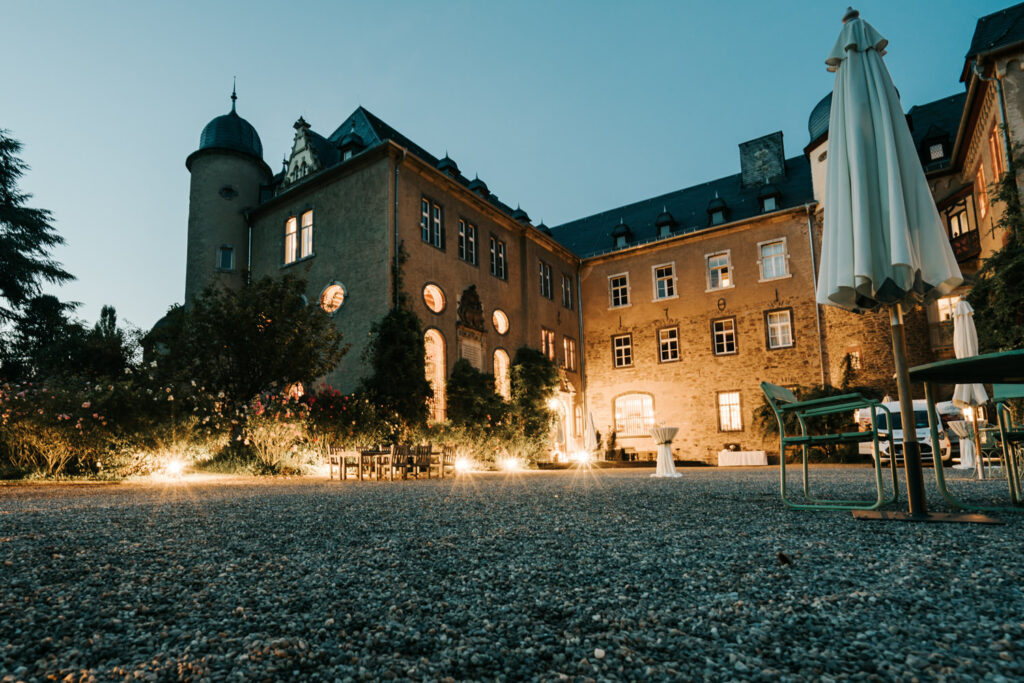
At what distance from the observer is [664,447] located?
1075 centimetres

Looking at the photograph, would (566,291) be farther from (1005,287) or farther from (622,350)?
(1005,287)

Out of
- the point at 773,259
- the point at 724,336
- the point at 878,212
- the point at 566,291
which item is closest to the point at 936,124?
the point at 773,259

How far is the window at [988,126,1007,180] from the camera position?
1354 cm

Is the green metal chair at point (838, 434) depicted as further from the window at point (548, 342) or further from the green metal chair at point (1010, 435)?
the window at point (548, 342)

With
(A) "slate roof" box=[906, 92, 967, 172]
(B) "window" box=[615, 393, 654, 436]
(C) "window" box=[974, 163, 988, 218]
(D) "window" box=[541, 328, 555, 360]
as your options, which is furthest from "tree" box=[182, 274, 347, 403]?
(A) "slate roof" box=[906, 92, 967, 172]

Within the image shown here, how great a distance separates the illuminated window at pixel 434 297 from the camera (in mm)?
17125

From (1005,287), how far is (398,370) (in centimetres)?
1307

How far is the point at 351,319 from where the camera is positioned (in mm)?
16484

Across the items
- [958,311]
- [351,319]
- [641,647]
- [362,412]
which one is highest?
[351,319]

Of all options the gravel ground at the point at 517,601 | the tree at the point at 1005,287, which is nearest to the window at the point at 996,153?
the tree at the point at 1005,287

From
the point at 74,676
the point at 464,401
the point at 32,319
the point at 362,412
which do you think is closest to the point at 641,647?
the point at 74,676

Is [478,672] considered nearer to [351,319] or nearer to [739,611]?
[739,611]

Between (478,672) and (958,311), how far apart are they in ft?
34.5

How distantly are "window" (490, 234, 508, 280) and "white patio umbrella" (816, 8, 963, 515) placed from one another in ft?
52.9
